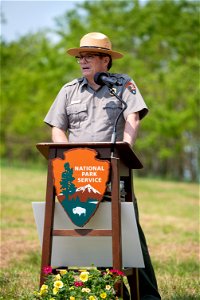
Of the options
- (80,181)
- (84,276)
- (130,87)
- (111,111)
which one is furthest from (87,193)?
(130,87)

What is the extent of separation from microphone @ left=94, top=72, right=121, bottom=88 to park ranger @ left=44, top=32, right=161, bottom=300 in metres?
0.04

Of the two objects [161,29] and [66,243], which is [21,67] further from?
[66,243]

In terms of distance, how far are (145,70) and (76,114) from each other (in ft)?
94.9

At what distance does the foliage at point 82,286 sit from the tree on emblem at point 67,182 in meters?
0.52

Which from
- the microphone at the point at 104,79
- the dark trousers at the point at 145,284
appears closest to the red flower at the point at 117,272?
the dark trousers at the point at 145,284

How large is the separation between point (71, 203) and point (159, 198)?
1488 cm

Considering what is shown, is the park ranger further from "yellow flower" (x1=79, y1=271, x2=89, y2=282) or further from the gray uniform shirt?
"yellow flower" (x1=79, y1=271, x2=89, y2=282)

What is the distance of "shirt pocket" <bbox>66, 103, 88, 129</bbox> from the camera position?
496 cm

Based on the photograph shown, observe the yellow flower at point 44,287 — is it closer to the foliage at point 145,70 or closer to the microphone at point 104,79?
the microphone at point 104,79

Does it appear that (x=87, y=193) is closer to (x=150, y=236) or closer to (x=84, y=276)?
(x=84, y=276)

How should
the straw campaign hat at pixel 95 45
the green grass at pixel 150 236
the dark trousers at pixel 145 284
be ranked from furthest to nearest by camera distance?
the green grass at pixel 150 236 → the dark trousers at pixel 145 284 → the straw campaign hat at pixel 95 45

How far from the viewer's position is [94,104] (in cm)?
497

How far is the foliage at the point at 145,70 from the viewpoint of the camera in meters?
31.5

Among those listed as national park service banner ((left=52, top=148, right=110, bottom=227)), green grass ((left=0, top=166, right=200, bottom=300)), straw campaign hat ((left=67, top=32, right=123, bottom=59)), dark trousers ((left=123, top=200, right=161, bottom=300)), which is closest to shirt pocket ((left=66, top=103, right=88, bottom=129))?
straw campaign hat ((left=67, top=32, right=123, bottom=59))
